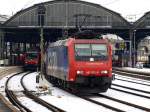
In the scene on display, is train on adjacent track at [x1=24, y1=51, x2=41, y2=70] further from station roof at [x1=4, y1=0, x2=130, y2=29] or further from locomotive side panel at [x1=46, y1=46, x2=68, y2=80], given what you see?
locomotive side panel at [x1=46, y1=46, x2=68, y2=80]

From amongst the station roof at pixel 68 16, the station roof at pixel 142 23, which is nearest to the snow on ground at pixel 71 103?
the station roof at pixel 142 23

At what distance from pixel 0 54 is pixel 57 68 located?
1823 inches

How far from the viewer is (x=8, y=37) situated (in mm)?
88562

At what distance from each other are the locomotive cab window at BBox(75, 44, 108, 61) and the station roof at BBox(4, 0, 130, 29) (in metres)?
51.0

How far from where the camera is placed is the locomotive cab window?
25.4 metres

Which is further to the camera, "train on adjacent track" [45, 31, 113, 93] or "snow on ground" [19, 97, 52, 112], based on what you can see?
"train on adjacent track" [45, 31, 113, 93]

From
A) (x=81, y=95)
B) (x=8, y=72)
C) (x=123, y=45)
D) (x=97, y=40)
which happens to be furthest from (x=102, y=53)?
(x=123, y=45)

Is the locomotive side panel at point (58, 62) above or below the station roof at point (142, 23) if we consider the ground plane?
below

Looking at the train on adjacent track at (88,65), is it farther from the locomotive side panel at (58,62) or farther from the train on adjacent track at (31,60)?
the train on adjacent track at (31,60)

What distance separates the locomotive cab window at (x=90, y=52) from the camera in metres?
25.4

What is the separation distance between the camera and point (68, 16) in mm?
78125

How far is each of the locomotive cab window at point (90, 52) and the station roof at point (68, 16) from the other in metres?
51.0

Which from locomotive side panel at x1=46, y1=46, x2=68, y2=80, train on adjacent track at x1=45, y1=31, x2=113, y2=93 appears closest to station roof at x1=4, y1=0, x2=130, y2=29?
locomotive side panel at x1=46, y1=46, x2=68, y2=80

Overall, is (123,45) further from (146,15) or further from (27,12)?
(27,12)
